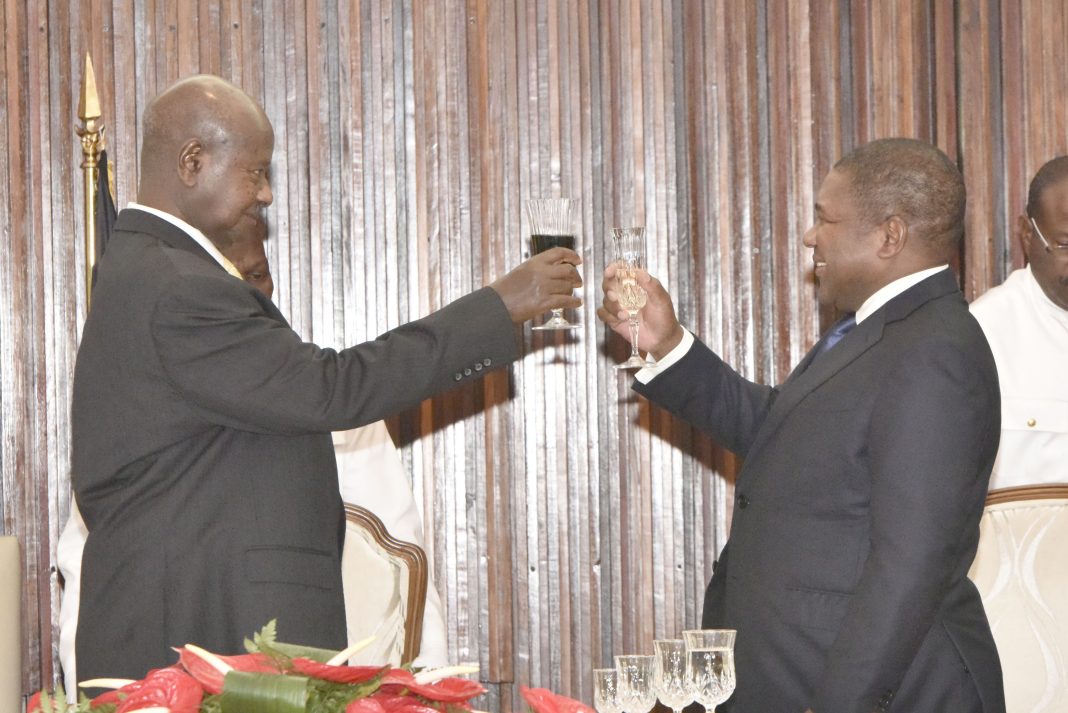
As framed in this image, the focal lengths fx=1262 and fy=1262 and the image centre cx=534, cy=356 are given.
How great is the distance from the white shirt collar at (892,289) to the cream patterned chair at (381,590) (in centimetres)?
137

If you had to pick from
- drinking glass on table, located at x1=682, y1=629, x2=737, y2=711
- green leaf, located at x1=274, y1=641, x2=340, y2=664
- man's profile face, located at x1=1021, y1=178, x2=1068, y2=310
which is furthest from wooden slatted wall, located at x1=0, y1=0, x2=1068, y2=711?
green leaf, located at x1=274, y1=641, x2=340, y2=664

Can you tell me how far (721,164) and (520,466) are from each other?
1078 millimetres

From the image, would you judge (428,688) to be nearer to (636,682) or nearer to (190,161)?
(636,682)

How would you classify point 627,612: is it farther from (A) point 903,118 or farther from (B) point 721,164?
(A) point 903,118

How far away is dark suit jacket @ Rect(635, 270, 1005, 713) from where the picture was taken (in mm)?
2234

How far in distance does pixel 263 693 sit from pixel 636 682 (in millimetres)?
816

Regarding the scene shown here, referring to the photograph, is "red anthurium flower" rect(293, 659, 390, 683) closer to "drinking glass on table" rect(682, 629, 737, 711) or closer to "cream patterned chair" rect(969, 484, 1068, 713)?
"drinking glass on table" rect(682, 629, 737, 711)

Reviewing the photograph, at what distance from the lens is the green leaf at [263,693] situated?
3.38 ft

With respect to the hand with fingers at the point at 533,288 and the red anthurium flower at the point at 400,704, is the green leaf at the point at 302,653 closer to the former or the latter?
the red anthurium flower at the point at 400,704

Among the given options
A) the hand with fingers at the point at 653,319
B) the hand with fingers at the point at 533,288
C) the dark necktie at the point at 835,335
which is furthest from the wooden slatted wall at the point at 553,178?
the hand with fingers at the point at 533,288

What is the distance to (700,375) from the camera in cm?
299

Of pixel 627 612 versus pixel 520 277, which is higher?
pixel 520 277

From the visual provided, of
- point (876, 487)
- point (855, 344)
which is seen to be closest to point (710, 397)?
point (855, 344)

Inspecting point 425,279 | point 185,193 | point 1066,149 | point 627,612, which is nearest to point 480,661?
point 627,612
